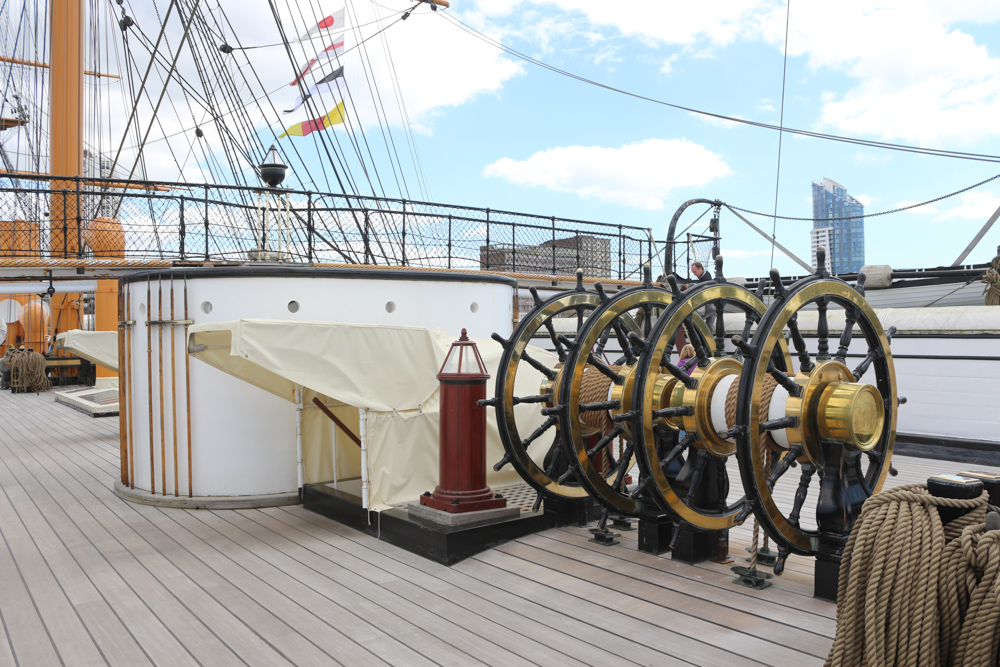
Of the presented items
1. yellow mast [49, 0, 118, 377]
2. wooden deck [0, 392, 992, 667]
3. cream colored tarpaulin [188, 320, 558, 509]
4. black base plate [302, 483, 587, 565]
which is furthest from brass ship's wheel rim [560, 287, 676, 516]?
yellow mast [49, 0, 118, 377]

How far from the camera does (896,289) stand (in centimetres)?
1120

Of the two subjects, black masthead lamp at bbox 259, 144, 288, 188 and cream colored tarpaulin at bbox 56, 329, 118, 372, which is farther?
cream colored tarpaulin at bbox 56, 329, 118, 372

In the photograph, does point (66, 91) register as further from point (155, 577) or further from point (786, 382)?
point (786, 382)

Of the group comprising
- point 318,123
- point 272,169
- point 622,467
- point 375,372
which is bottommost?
point 622,467

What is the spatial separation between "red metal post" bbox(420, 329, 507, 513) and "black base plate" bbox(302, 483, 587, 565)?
17 cm

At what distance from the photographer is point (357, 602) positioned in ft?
12.1

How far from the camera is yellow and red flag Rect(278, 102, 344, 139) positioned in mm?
14086

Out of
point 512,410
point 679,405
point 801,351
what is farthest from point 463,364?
point 801,351

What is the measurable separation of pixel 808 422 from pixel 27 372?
18782mm

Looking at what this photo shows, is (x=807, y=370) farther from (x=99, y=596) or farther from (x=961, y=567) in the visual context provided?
(x=99, y=596)

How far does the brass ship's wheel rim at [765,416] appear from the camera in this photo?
3.21m

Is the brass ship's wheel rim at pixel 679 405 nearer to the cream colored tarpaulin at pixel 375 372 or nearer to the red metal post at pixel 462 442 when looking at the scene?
the red metal post at pixel 462 442

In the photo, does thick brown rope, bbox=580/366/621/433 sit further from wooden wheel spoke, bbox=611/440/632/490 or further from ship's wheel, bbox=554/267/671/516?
wooden wheel spoke, bbox=611/440/632/490

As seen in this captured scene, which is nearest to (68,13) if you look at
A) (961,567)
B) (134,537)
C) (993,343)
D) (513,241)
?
(513,241)
